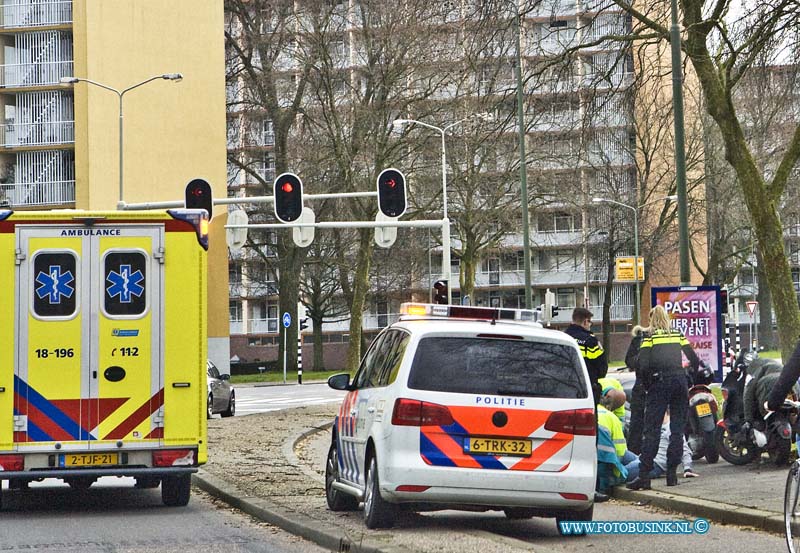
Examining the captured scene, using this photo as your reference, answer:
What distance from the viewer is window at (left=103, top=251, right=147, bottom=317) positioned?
13.4 m

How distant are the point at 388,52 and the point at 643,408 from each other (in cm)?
3436

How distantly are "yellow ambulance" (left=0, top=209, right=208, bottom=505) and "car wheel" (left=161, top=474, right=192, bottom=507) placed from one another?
68 centimetres

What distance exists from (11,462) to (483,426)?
493cm

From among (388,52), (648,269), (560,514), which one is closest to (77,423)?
(560,514)

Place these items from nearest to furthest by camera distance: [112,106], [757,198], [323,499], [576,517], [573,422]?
[573,422]
[576,517]
[323,499]
[757,198]
[112,106]

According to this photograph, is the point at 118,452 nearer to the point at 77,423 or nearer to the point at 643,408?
the point at 77,423

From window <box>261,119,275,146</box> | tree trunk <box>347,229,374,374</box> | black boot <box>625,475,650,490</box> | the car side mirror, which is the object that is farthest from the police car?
window <box>261,119,275,146</box>

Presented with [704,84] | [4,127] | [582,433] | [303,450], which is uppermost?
[4,127]

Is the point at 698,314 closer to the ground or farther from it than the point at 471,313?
closer to the ground

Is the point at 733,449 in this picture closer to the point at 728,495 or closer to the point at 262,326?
the point at 728,495

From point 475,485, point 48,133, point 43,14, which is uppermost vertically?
point 43,14

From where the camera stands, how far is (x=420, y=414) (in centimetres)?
1056

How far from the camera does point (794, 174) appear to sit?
54.3 metres

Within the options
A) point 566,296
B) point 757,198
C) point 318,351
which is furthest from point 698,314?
point 566,296
